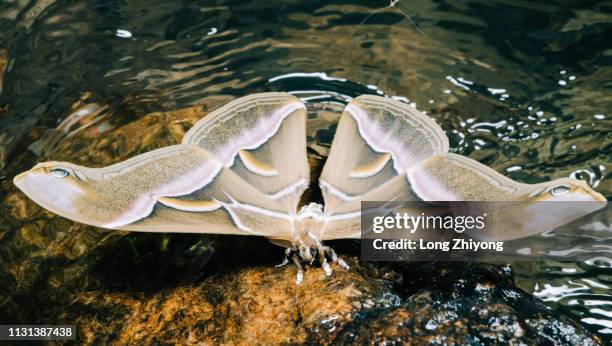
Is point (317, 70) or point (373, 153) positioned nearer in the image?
point (373, 153)

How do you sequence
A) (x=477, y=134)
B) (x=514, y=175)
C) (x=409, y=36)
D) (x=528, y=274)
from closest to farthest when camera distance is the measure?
(x=528, y=274)
(x=514, y=175)
(x=477, y=134)
(x=409, y=36)

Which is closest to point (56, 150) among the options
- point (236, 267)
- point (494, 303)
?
point (236, 267)

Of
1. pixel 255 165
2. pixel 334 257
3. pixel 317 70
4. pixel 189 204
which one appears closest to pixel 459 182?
pixel 334 257

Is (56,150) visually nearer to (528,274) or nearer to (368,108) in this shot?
(368,108)

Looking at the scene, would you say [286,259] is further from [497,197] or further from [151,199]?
[497,197]

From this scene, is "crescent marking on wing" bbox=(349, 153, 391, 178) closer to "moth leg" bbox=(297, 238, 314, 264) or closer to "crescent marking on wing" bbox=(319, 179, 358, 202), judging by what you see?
"crescent marking on wing" bbox=(319, 179, 358, 202)

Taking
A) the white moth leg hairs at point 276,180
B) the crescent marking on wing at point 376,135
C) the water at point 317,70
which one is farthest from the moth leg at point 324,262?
the water at point 317,70

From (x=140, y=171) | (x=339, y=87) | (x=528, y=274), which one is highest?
(x=140, y=171)
